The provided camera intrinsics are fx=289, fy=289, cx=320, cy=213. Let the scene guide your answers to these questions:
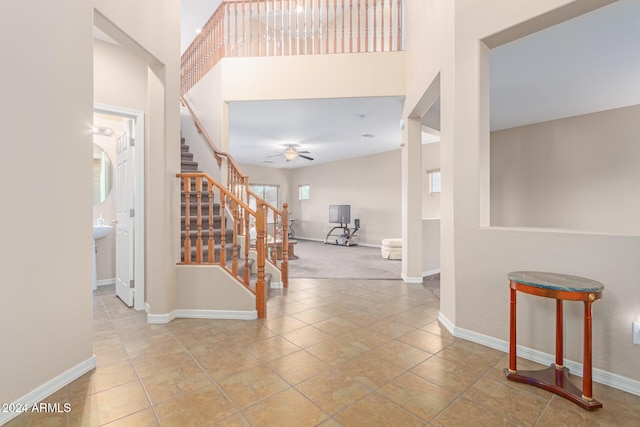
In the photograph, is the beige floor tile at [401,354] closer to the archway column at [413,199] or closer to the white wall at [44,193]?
the white wall at [44,193]

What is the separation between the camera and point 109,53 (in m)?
3.10

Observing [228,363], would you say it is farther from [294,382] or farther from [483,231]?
[483,231]

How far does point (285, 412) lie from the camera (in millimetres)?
1509

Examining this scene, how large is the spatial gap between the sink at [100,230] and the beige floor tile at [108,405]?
2.74 meters

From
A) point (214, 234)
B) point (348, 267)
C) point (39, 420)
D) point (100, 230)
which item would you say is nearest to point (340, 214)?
point (348, 267)

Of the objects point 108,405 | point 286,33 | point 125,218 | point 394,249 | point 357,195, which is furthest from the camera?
point 357,195

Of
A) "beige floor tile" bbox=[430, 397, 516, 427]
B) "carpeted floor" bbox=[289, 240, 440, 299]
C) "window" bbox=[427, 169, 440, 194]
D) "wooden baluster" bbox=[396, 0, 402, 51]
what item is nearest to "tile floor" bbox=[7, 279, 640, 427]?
"beige floor tile" bbox=[430, 397, 516, 427]

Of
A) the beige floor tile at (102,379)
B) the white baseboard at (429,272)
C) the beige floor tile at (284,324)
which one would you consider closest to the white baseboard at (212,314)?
the beige floor tile at (284,324)

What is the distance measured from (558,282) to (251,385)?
6.25ft

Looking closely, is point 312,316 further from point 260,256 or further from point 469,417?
point 469,417

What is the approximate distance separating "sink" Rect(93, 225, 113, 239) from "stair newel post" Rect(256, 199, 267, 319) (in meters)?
2.45

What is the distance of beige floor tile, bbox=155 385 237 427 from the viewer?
1.44m

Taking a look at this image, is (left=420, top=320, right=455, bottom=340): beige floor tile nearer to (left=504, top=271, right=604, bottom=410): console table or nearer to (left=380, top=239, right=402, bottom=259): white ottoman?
(left=504, top=271, right=604, bottom=410): console table

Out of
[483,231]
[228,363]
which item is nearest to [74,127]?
[228,363]
